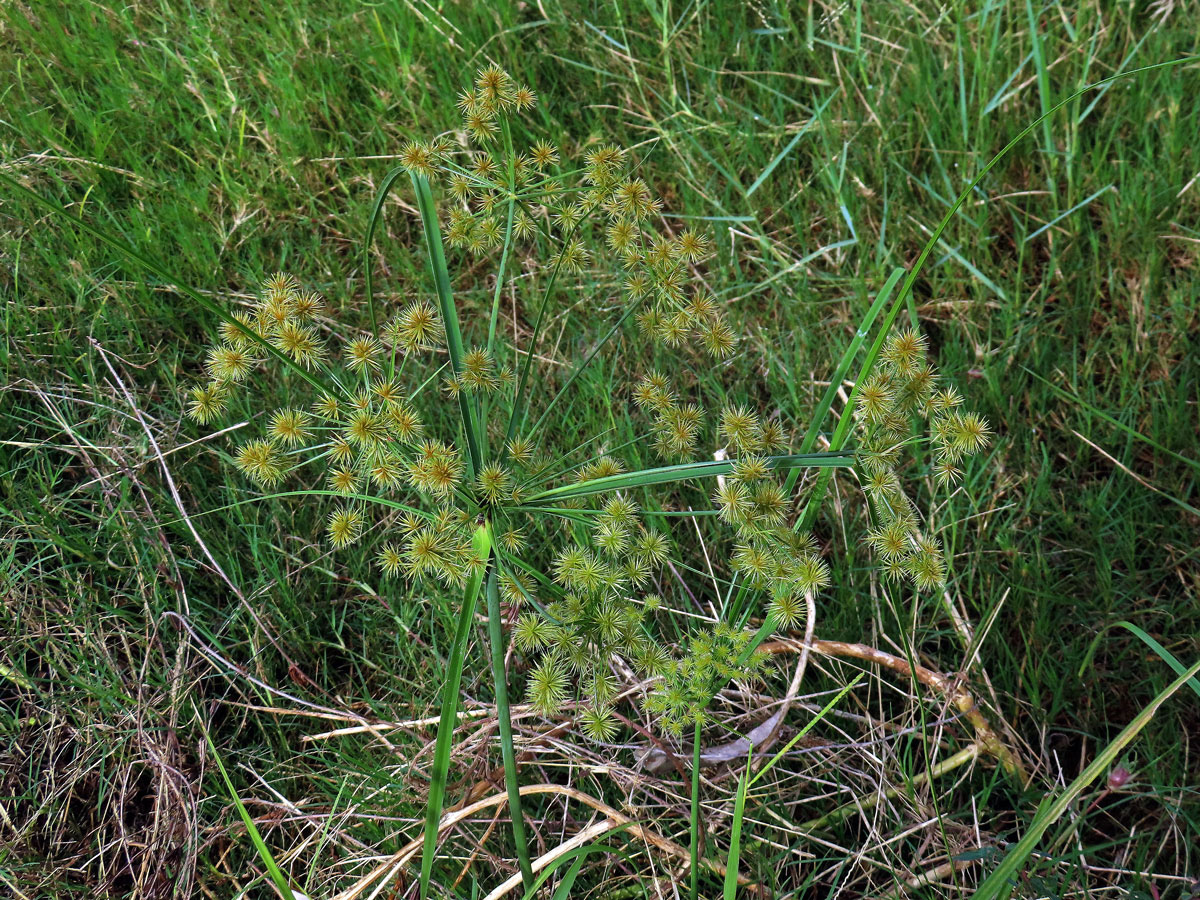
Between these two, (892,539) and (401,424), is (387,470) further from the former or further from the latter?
(892,539)

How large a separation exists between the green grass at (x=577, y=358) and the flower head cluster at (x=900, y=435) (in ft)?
0.92

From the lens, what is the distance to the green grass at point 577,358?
2.06 meters

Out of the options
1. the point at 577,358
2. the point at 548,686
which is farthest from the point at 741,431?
the point at 577,358

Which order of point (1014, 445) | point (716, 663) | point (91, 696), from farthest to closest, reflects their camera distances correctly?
point (1014, 445), point (91, 696), point (716, 663)

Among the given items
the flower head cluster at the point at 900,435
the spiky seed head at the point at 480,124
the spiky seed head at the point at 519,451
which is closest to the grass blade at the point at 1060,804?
the flower head cluster at the point at 900,435

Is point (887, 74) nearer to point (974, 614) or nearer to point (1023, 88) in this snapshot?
point (1023, 88)

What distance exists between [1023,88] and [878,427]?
6.68 ft

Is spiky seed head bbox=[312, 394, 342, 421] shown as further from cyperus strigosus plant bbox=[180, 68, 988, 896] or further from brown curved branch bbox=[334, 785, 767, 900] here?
brown curved branch bbox=[334, 785, 767, 900]

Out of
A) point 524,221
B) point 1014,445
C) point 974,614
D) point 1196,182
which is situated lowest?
point 974,614

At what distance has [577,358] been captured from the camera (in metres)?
2.69

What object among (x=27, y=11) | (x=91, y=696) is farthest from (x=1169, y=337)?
(x=27, y=11)

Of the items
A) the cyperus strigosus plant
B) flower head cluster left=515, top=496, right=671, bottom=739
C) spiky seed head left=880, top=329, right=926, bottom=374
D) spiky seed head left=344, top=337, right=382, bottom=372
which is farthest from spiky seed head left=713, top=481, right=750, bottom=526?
spiky seed head left=344, top=337, right=382, bottom=372

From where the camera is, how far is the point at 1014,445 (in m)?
2.48

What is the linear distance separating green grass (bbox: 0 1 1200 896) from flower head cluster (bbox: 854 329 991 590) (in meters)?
0.28
